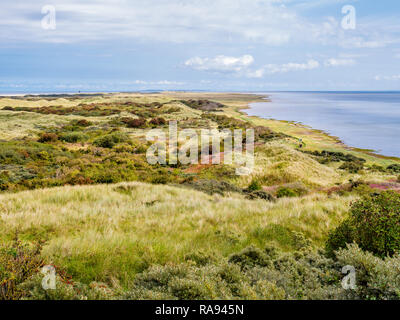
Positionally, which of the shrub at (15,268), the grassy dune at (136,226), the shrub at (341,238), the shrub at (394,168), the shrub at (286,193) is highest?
the shrub at (15,268)

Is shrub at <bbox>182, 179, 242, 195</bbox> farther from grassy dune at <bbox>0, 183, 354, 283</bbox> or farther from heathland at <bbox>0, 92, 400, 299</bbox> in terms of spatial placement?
grassy dune at <bbox>0, 183, 354, 283</bbox>

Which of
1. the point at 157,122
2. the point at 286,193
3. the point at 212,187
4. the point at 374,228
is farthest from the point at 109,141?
the point at 374,228

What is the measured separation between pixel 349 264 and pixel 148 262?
3.40 m

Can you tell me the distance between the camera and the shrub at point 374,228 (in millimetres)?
5160

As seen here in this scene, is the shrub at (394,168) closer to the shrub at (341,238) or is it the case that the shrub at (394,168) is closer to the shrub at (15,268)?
the shrub at (341,238)

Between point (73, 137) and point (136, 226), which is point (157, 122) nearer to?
point (73, 137)

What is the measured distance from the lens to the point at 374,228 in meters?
5.30

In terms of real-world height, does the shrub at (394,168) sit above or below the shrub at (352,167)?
below

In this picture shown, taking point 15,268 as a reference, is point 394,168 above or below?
below

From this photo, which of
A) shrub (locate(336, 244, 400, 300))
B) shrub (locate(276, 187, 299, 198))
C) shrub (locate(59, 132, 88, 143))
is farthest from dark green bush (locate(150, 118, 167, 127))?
shrub (locate(336, 244, 400, 300))

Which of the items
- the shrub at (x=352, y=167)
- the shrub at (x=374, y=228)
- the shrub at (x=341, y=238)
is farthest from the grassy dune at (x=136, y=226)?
the shrub at (x=352, y=167)
